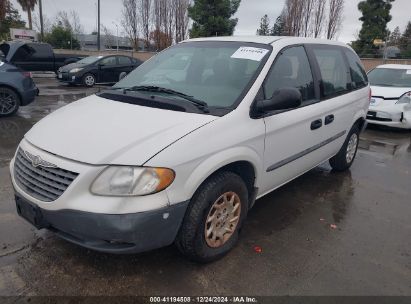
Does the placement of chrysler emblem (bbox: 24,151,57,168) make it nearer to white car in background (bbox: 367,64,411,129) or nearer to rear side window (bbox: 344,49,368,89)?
rear side window (bbox: 344,49,368,89)

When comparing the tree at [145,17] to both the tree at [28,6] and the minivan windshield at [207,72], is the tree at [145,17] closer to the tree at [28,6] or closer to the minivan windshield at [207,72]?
the tree at [28,6]

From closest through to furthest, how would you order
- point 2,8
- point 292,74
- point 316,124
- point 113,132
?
point 113,132
point 292,74
point 316,124
point 2,8

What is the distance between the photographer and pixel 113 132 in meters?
2.64

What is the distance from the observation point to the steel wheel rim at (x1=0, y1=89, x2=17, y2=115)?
795 cm

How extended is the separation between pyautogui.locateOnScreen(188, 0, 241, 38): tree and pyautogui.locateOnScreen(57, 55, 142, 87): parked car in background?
34.7 ft

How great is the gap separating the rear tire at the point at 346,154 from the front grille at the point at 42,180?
3872 mm

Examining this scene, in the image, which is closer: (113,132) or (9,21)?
(113,132)

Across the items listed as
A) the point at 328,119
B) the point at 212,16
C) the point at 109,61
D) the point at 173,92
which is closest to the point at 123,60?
the point at 109,61

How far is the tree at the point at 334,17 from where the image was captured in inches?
1067

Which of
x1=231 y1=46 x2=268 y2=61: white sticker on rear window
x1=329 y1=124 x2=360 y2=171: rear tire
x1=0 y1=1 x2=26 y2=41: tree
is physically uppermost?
x1=0 y1=1 x2=26 y2=41: tree

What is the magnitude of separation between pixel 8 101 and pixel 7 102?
3 cm

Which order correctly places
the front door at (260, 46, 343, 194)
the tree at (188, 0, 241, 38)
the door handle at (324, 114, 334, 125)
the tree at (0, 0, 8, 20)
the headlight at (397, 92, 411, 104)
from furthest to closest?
the tree at (0, 0, 8, 20) < the tree at (188, 0, 241, 38) < the headlight at (397, 92, 411, 104) < the door handle at (324, 114, 334, 125) < the front door at (260, 46, 343, 194)

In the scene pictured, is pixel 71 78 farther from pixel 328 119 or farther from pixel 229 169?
pixel 229 169

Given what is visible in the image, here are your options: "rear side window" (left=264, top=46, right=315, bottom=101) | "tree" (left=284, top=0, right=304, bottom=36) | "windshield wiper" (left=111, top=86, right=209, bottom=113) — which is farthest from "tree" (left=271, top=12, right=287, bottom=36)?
"windshield wiper" (left=111, top=86, right=209, bottom=113)
